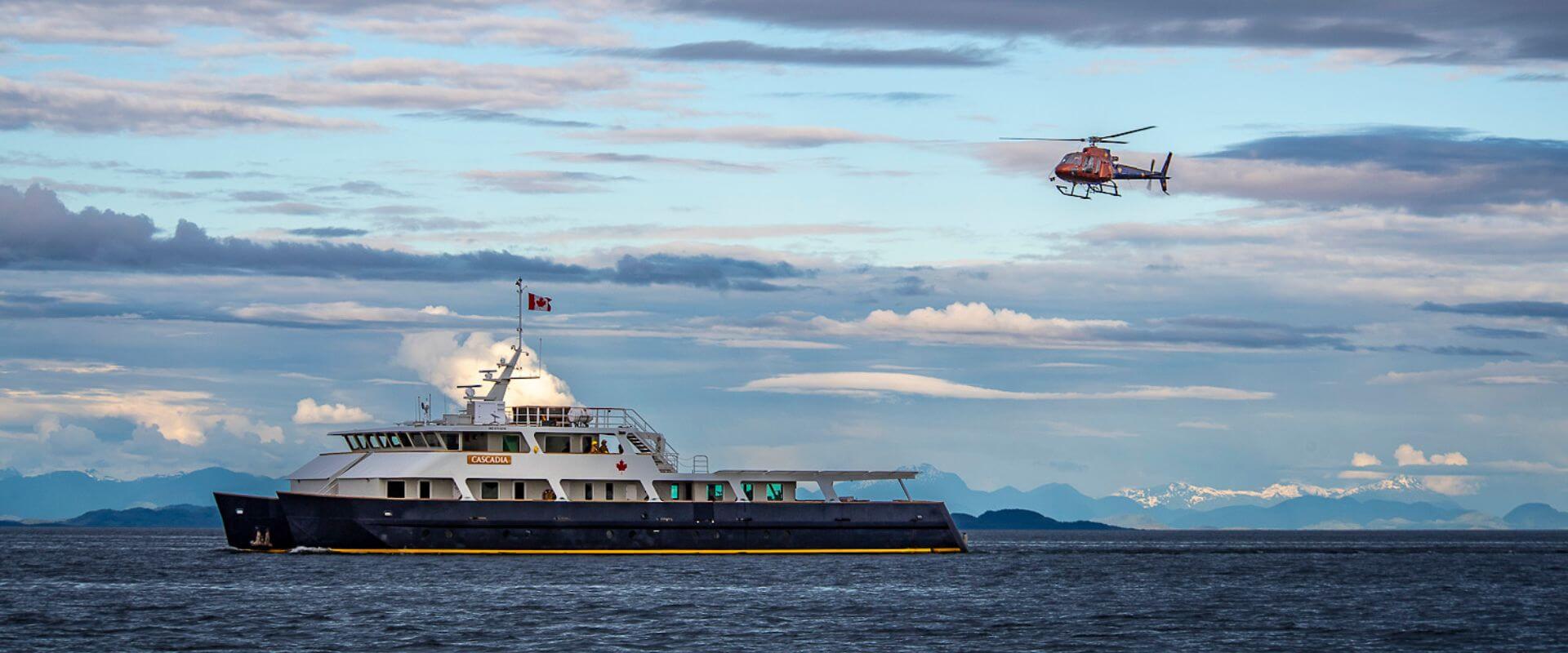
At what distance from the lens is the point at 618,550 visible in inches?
2589

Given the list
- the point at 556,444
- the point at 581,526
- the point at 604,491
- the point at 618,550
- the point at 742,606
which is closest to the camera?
the point at 742,606

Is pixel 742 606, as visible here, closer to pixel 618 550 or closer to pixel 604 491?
pixel 618 550

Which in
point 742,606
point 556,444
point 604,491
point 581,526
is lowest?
point 742,606

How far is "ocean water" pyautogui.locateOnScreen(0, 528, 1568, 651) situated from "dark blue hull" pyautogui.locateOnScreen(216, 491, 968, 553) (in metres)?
0.83

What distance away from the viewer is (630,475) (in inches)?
2598

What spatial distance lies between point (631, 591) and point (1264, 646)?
18.7 meters

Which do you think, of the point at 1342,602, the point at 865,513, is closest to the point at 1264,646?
the point at 1342,602

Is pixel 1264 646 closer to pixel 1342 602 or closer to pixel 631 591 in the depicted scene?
pixel 1342 602

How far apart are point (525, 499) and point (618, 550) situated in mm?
3873

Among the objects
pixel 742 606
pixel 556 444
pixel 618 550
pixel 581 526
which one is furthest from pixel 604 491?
pixel 742 606

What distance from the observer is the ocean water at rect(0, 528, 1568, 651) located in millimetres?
41500

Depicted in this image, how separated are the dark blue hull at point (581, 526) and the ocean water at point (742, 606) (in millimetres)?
834

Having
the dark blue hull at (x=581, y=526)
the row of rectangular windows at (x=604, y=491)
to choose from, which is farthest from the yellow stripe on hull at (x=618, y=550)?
the row of rectangular windows at (x=604, y=491)

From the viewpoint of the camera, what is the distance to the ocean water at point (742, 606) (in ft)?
136
